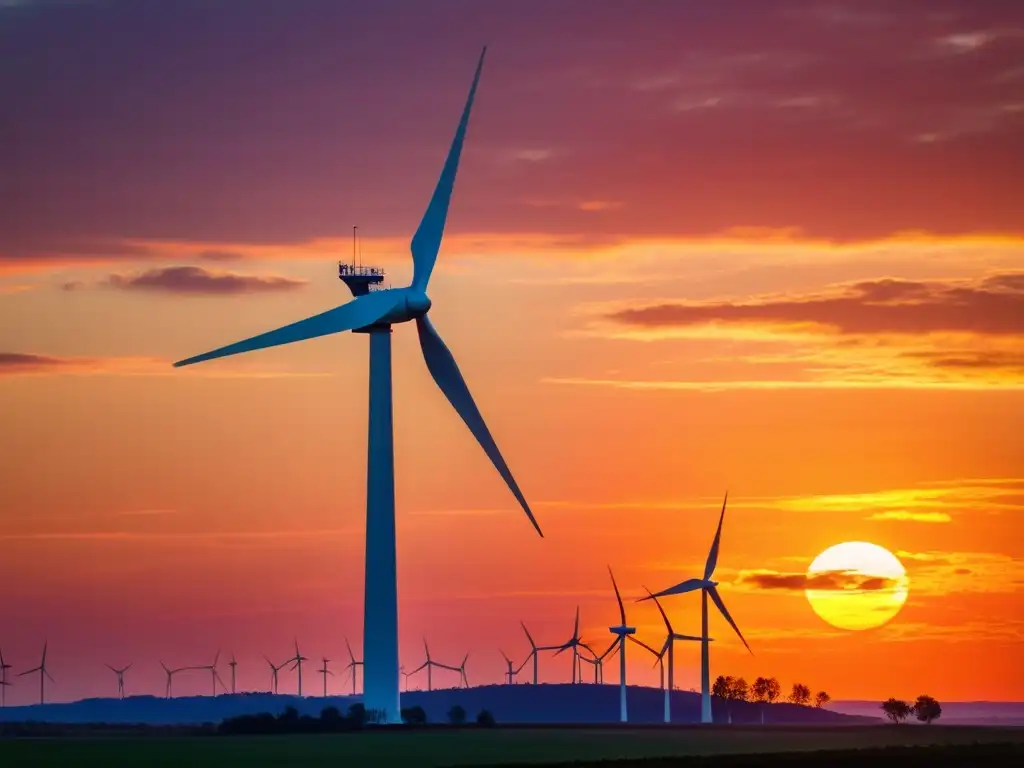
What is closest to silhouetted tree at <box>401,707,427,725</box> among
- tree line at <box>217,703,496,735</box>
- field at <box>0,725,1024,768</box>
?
field at <box>0,725,1024,768</box>

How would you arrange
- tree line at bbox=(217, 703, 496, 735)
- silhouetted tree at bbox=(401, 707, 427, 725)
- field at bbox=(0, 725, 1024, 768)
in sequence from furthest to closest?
silhouetted tree at bbox=(401, 707, 427, 725)
tree line at bbox=(217, 703, 496, 735)
field at bbox=(0, 725, 1024, 768)

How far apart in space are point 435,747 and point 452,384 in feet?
91.5

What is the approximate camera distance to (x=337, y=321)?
501ft

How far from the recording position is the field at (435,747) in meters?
A: 118

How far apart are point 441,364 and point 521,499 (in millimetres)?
19402

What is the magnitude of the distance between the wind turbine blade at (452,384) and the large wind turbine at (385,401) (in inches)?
2.8

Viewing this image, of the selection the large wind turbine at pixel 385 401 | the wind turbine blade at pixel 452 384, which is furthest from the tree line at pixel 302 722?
the wind turbine blade at pixel 452 384

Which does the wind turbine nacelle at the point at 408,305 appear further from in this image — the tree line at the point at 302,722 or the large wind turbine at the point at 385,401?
the tree line at the point at 302,722

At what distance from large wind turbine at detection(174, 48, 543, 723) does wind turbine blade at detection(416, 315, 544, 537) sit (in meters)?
0.07

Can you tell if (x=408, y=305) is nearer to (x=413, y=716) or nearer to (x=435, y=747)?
(x=435, y=747)

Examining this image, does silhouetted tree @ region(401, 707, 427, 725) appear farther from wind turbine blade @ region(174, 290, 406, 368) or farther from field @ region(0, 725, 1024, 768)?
wind turbine blade @ region(174, 290, 406, 368)

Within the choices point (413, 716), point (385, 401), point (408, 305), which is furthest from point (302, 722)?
point (408, 305)

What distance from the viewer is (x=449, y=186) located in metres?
148

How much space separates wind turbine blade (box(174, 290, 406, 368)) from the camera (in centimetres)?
13912
